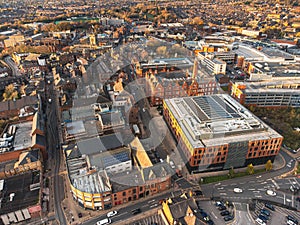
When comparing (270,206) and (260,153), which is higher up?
(260,153)

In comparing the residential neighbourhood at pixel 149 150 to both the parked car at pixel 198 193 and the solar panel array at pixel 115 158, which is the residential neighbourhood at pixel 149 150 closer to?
the parked car at pixel 198 193

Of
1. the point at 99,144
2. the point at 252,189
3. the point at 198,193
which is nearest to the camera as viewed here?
the point at 198,193

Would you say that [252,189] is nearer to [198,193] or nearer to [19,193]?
[198,193]

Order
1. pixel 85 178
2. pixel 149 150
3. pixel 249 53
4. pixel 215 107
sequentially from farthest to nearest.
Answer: pixel 249 53 → pixel 215 107 → pixel 149 150 → pixel 85 178

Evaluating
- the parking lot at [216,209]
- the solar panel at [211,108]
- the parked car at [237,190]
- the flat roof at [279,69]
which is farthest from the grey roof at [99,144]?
the flat roof at [279,69]

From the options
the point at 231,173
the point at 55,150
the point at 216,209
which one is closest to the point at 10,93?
the point at 55,150

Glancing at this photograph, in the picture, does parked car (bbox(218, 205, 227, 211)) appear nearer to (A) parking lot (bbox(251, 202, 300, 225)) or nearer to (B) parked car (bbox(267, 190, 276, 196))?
(A) parking lot (bbox(251, 202, 300, 225))

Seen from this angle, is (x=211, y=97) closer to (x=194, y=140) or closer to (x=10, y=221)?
(x=194, y=140)

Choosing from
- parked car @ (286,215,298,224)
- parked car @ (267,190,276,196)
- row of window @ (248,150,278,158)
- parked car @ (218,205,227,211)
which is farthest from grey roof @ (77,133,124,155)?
parked car @ (286,215,298,224)
